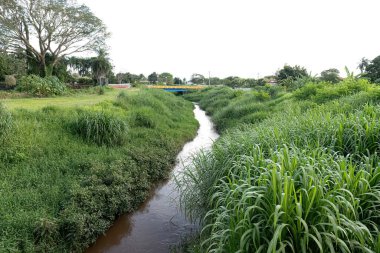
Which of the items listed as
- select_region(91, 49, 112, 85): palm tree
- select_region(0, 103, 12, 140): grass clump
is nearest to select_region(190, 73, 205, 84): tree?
select_region(91, 49, 112, 85): palm tree

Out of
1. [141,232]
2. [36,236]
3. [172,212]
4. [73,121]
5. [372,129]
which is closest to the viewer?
[36,236]

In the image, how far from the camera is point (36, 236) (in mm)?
4059

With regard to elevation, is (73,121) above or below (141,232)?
above

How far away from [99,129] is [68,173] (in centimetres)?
A: 214

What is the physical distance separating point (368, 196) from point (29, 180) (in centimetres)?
565

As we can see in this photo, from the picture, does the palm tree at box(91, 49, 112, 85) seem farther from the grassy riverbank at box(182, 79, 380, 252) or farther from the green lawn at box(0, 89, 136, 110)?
the grassy riverbank at box(182, 79, 380, 252)

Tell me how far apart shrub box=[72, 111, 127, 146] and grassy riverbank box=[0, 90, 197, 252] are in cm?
3

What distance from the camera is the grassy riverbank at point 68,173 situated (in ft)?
13.9

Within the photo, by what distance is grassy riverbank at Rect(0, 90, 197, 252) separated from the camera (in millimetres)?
4227

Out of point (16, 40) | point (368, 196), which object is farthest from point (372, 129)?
point (16, 40)

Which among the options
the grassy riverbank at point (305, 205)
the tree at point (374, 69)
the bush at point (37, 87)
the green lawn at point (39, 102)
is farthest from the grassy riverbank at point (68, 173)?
the tree at point (374, 69)

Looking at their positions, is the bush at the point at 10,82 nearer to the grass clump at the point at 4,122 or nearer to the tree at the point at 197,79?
the grass clump at the point at 4,122

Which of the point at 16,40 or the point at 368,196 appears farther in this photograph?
the point at 16,40

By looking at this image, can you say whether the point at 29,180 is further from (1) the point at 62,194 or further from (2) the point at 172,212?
(2) the point at 172,212
